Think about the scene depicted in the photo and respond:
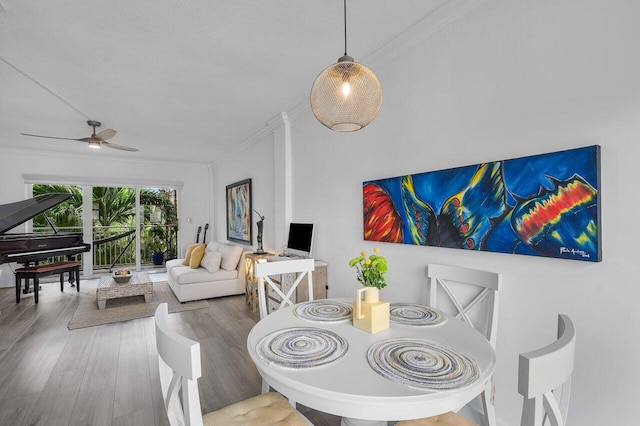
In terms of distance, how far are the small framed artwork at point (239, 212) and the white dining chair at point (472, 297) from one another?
12.3 feet

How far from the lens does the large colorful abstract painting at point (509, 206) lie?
140cm

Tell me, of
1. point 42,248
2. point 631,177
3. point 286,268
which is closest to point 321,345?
point 286,268

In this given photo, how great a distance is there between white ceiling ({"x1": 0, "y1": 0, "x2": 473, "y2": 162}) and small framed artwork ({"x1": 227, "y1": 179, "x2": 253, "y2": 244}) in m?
1.50

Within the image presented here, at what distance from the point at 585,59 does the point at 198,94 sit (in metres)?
3.29

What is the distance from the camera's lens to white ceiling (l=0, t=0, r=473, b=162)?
2000 millimetres

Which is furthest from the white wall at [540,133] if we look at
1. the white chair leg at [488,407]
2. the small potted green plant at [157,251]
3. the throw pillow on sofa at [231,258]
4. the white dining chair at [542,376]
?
the small potted green plant at [157,251]

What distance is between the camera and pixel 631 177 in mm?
1297

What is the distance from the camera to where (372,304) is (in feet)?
4.59

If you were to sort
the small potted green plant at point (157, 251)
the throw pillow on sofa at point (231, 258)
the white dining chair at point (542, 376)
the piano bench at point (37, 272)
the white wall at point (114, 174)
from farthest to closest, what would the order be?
the small potted green plant at point (157, 251) < the white wall at point (114, 174) < the throw pillow on sofa at point (231, 258) < the piano bench at point (37, 272) < the white dining chair at point (542, 376)

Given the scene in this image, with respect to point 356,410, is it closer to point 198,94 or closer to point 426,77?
point 426,77

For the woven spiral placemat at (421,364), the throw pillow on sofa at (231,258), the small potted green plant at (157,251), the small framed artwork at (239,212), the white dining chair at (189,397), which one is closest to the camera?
the white dining chair at (189,397)

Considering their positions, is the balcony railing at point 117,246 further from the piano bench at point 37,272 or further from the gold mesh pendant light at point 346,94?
the gold mesh pendant light at point 346,94

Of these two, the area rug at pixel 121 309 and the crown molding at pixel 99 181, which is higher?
the crown molding at pixel 99 181

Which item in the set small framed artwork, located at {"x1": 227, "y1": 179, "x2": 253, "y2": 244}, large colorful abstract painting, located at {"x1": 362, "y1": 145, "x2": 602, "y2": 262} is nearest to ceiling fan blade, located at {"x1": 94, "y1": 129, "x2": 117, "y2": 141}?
small framed artwork, located at {"x1": 227, "y1": 179, "x2": 253, "y2": 244}
